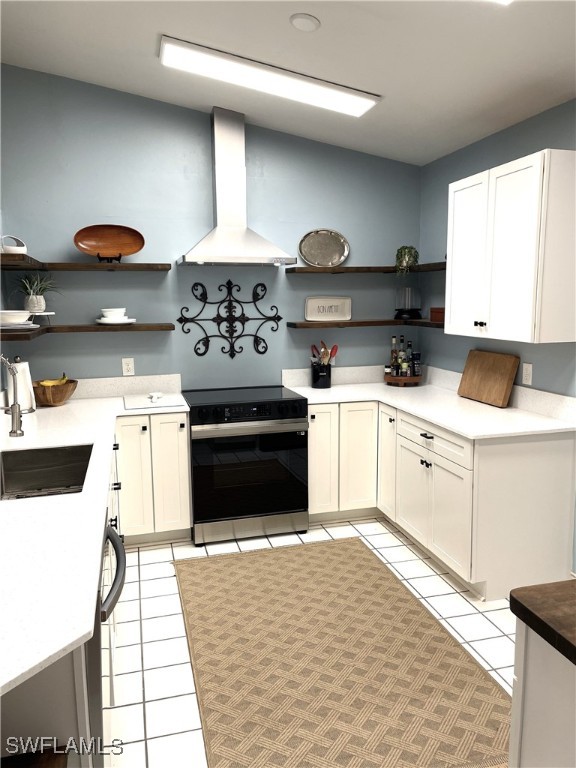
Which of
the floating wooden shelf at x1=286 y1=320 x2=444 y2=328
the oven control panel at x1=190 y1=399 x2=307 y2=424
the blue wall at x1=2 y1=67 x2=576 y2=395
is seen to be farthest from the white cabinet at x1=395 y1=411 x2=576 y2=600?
the floating wooden shelf at x1=286 y1=320 x2=444 y2=328

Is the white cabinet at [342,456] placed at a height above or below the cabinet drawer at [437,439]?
below

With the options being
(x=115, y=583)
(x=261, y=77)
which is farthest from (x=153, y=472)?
(x=261, y=77)

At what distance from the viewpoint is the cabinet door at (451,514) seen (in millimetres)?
2998

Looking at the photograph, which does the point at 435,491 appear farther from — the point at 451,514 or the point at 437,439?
the point at 437,439

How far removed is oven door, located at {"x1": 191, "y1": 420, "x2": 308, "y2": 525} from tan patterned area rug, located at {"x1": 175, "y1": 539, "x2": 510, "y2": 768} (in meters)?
0.43

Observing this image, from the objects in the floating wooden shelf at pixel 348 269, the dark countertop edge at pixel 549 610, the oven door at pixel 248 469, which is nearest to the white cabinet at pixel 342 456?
the oven door at pixel 248 469

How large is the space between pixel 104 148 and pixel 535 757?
3.89m

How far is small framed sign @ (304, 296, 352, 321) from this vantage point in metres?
4.40

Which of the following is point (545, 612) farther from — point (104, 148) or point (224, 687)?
point (104, 148)

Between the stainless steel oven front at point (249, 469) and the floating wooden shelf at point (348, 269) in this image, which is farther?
the floating wooden shelf at point (348, 269)

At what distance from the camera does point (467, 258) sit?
11.2ft

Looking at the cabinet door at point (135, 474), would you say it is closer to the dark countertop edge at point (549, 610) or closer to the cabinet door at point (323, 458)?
the cabinet door at point (323, 458)

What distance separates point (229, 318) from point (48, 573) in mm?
3000

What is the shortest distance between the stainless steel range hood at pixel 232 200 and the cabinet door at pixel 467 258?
1027 mm
